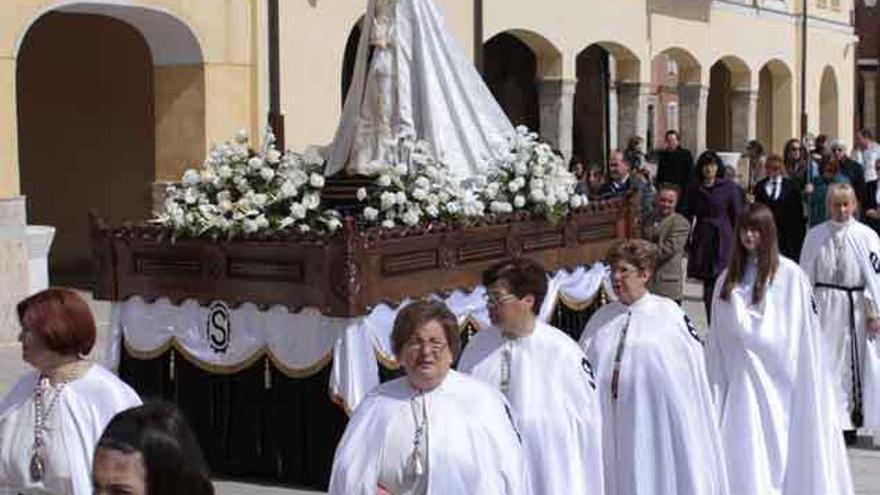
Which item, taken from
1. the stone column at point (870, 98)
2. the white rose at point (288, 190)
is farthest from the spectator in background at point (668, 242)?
the stone column at point (870, 98)

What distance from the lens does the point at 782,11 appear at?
3045 centimetres

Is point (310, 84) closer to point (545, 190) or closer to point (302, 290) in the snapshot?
point (545, 190)

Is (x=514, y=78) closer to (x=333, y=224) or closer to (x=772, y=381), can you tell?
(x=333, y=224)

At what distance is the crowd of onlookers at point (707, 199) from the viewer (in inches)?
441

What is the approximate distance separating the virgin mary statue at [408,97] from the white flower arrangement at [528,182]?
16 centimetres

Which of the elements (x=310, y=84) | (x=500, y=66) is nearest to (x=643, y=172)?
(x=310, y=84)

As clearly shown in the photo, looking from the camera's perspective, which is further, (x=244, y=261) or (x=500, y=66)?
(x=500, y=66)

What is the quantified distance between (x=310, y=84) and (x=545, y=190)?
7725 mm

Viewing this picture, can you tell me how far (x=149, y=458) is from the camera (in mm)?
2627

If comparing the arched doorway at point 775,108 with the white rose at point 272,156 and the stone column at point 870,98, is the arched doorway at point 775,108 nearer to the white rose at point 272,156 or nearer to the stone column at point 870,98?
the stone column at point 870,98

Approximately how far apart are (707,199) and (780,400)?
4.54 metres

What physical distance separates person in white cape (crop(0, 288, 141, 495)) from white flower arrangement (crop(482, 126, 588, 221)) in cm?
485

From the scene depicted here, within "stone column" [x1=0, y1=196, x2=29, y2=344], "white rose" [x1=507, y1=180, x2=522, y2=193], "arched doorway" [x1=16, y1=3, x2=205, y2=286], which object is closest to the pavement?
"stone column" [x1=0, y1=196, x2=29, y2=344]

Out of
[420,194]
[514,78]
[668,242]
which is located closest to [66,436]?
[420,194]
